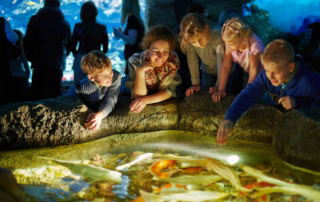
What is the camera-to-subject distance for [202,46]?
2.73 m

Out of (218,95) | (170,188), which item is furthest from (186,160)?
(218,95)

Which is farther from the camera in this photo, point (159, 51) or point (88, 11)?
point (88, 11)

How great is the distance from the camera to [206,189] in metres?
1.48

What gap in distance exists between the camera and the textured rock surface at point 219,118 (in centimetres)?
234

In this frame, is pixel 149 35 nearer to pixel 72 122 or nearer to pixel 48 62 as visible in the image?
pixel 72 122

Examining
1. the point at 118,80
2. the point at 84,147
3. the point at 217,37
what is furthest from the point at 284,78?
the point at 84,147

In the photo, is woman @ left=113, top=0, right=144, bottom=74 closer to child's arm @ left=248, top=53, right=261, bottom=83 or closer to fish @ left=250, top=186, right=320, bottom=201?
child's arm @ left=248, top=53, right=261, bottom=83

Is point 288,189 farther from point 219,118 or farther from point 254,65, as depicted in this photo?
point 254,65

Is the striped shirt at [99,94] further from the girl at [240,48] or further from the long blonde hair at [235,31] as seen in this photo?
the long blonde hair at [235,31]

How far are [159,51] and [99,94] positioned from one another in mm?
776

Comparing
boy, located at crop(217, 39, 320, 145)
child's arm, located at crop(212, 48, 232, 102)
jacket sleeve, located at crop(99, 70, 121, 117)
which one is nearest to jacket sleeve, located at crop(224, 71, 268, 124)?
boy, located at crop(217, 39, 320, 145)

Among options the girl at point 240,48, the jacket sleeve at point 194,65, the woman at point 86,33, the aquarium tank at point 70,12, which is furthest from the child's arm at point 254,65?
the aquarium tank at point 70,12

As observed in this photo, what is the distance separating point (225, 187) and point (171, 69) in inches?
62.5

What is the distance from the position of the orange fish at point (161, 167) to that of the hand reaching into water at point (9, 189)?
78cm
